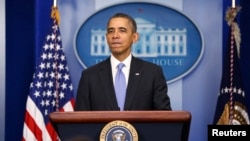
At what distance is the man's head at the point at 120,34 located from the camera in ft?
8.02

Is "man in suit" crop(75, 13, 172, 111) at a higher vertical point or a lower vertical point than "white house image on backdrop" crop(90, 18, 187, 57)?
lower

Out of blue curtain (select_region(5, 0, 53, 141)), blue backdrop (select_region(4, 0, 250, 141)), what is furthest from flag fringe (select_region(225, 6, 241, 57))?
blue curtain (select_region(5, 0, 53, 141))

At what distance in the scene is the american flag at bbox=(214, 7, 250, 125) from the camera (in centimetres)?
386

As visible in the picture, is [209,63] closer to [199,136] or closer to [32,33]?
[199,136]

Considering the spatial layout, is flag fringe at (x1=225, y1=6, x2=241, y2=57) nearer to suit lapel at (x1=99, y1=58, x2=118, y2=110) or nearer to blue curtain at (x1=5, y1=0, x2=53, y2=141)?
suit lapel at (x1=99, y1=58, x2=118, y2=110)

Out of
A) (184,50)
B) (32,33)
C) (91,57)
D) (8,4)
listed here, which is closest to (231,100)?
(184,50)

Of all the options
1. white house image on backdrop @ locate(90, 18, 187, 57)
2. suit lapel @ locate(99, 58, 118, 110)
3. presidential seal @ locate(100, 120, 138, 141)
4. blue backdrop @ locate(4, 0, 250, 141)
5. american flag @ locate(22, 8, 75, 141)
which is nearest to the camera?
presidential seal @ locate(100, 120, 138, 141)

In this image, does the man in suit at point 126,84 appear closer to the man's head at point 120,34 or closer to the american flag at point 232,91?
the man's head at point 120,34

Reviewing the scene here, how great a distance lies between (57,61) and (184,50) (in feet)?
3.43

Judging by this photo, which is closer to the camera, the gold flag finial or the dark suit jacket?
the dark suit jacket

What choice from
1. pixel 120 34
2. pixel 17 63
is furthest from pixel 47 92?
pixel 120 34

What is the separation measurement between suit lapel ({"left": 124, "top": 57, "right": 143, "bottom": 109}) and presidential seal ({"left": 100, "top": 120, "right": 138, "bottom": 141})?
658 mm

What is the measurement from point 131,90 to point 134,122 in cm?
67

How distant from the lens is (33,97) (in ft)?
12.9
